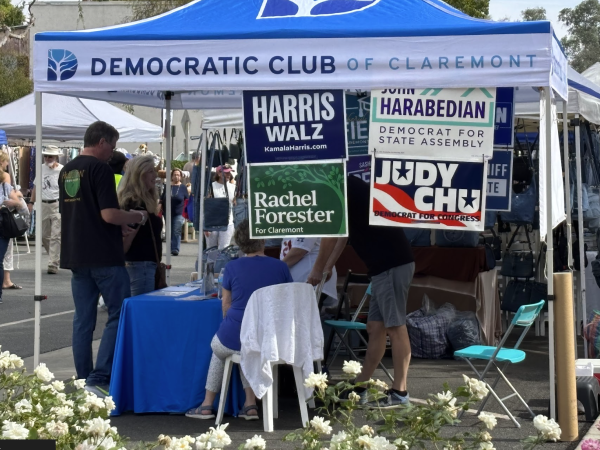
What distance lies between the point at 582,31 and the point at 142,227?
57.9 m

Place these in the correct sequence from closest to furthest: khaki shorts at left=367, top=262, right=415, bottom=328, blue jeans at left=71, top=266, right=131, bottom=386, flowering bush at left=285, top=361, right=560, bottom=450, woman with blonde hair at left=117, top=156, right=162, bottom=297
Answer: flowering bush at left=285, top=361, right=560, bottom=450 → khaki shorts at left=367, top=262, right=415, bottom=328 → blue jeans at left=71, top=266, right=131, bottom=386 → woman with blonde hair at left=117, top=156, right=162, bottom=297

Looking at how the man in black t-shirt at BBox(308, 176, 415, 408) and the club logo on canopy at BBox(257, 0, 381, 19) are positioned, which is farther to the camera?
the man in black t-shirt at BBox(308, 176, 415, 408)

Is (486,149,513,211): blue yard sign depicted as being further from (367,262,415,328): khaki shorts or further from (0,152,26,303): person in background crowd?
(0,152,26,303): person in background crowd

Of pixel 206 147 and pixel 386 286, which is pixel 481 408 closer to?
pixel 386 286

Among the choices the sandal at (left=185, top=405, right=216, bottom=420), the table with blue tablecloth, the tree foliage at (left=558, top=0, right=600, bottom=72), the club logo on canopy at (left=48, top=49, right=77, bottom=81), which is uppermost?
the tree foliage at (left=558, top=0, right=600, bottom=72)

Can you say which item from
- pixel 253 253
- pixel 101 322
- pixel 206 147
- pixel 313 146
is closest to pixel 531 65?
pixel 313 146

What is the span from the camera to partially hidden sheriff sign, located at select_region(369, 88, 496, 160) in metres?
6.00

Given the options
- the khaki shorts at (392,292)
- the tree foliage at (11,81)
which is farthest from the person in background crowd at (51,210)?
the tree foliage at (11,81)

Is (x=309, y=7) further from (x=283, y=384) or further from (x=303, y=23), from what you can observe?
(x=283, y=384)

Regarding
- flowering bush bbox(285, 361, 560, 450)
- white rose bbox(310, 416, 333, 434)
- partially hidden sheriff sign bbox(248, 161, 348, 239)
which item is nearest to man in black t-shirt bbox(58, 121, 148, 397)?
partially hidden sheriff sign bbox(248, 161, 348, 239)

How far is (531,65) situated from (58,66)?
2943 millimetres

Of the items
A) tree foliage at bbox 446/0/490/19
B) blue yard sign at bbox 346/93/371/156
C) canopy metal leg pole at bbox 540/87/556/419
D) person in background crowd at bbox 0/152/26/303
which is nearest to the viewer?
canopy metal leg pole at bbox 540/87/556/419

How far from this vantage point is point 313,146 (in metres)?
6.26

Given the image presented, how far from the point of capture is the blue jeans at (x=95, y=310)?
663 centimetres
